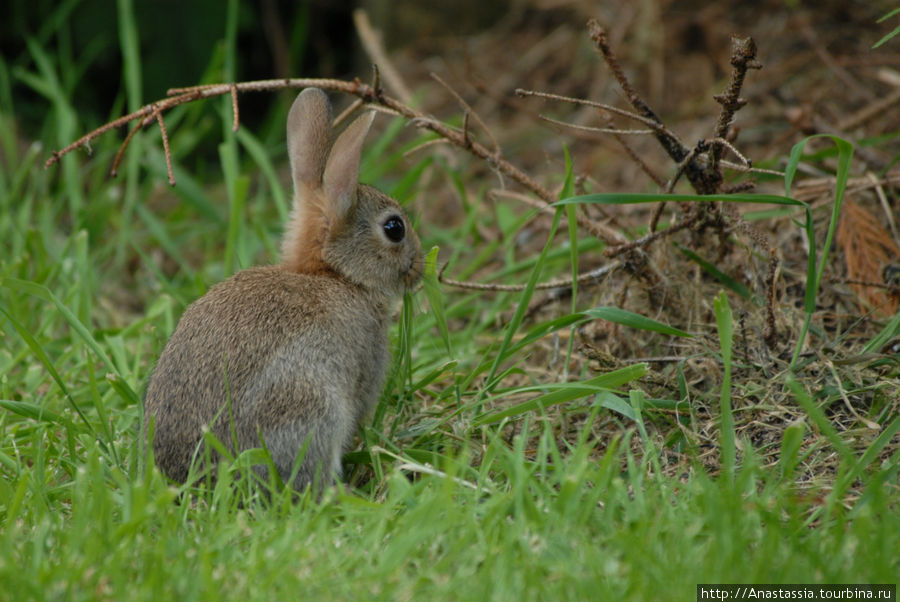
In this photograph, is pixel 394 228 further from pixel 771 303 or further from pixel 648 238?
pixel 771 303

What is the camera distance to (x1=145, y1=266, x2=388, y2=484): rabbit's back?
3344mm

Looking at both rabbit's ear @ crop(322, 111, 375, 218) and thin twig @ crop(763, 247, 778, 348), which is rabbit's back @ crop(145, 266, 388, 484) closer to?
rabbit's ear @ crop(322, 111, 375, 218)

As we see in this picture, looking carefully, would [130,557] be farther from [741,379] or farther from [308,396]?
[741,379]

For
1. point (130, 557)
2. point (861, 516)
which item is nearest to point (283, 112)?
point (130, 557)

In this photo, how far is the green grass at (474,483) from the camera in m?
2.43

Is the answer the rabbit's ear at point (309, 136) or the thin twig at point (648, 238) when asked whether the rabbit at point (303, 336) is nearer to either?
the rabbit's ear at point (309, 136)

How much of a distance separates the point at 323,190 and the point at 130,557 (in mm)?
1952

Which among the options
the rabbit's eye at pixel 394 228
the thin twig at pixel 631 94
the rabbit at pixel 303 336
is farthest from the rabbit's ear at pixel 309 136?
the thin twig at pixel 631 94

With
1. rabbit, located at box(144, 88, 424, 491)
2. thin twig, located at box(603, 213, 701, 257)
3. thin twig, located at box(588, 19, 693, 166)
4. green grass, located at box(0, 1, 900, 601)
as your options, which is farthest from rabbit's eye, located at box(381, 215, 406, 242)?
thin twig, located at box(588, 19, 693, 166)

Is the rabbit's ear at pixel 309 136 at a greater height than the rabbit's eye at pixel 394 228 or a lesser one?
→ greater

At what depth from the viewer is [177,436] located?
10.9 ft

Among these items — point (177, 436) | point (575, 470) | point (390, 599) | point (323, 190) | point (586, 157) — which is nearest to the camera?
point (390, 599)

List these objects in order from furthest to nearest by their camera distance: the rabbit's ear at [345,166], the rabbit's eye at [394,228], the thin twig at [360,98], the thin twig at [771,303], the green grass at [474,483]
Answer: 1. the rabbit's eye at [394,228]
2. the rabbit's ear at [345,166]
3. the thin twig at [360,98]
4. the thin twig at [771,303]
5. the green grass at [474,483]

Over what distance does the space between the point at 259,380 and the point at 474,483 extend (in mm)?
836
